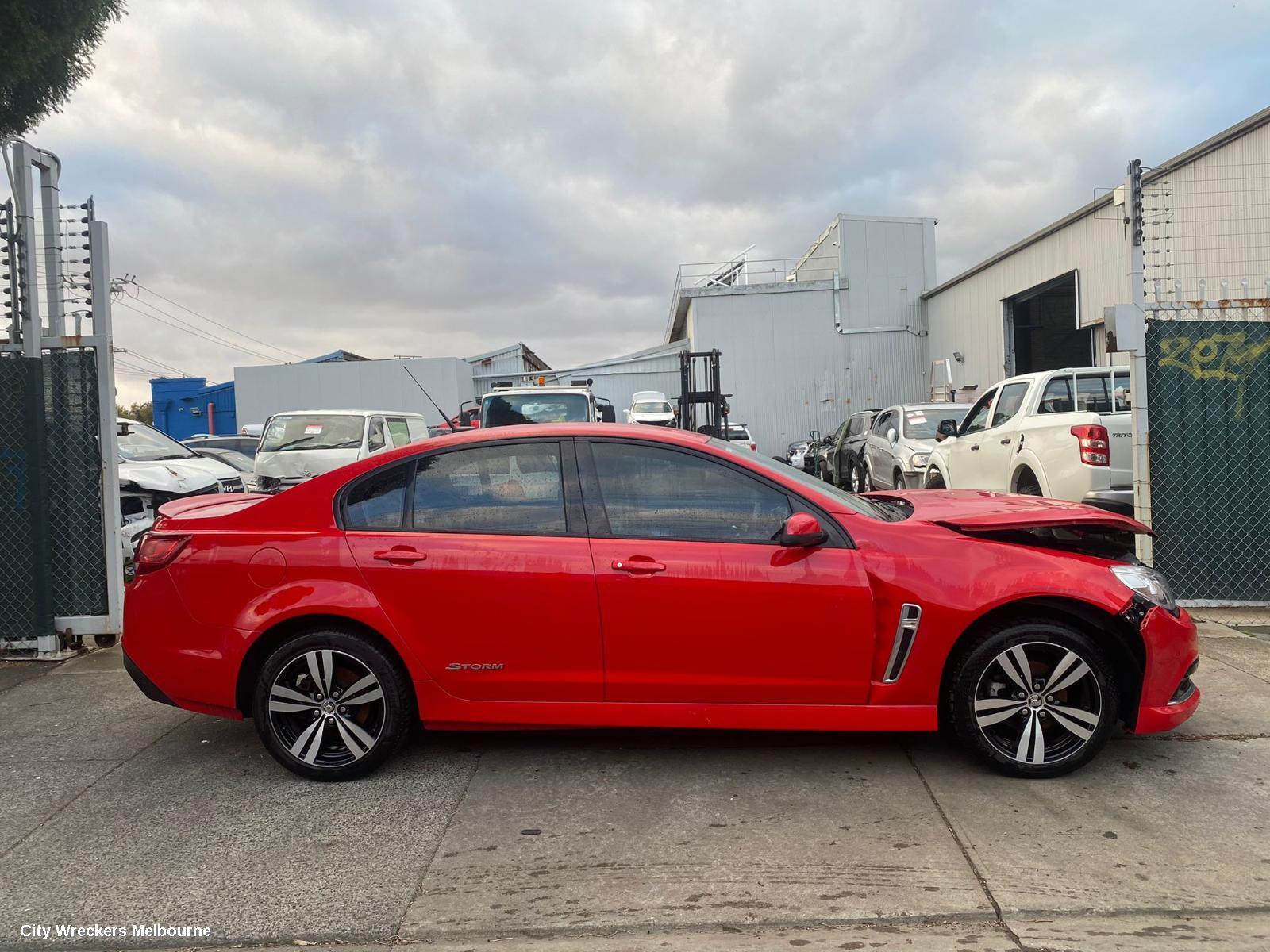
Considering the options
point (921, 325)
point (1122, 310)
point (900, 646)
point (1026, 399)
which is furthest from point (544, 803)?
point (921, 325)

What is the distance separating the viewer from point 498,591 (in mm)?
3975

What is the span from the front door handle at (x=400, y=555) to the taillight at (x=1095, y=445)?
5779 mm

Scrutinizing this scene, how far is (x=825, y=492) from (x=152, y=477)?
777 centimetres

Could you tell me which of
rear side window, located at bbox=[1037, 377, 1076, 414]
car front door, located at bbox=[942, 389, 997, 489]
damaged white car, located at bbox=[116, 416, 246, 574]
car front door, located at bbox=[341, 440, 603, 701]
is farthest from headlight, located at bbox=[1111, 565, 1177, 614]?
damaged white car, located at bbox=[116, 416, 246, 574]

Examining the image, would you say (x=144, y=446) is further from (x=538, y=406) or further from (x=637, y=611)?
(x=637, y=611)

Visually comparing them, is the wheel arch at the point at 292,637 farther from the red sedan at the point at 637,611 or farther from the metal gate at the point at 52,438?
the metal gate at the point at 52,438

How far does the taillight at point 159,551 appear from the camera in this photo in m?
4.18

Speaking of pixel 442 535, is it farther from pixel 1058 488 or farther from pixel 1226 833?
pixel 1058 488

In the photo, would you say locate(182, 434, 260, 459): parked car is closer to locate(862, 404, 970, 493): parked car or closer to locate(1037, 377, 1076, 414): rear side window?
locate(862, 404, 970, 493): parked car

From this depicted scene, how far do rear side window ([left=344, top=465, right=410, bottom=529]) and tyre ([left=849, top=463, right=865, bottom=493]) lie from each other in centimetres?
1178

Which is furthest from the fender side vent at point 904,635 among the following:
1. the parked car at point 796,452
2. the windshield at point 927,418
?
the parked car at point 796,452

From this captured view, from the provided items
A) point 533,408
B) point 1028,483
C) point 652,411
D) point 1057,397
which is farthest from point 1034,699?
point 652,411

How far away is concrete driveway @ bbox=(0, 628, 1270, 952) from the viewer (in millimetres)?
2947

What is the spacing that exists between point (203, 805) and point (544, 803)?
4.74 ft
